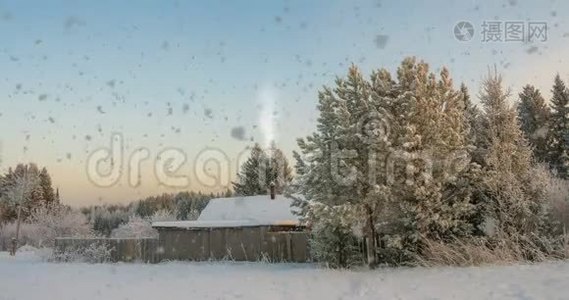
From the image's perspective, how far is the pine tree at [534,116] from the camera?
4822 cm

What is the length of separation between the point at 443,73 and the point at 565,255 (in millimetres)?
8165

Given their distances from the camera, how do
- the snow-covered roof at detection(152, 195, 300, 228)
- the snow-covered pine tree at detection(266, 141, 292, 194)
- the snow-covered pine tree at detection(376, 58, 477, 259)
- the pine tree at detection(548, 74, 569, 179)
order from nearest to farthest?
the snow-covered pine tree at detection(376, 58, 477, 259)
the snow-covered roof at detection(152, 195, 300, 228)
the pine tree at detection(548, 74, 569, 179)
the snow-covered pine tree at detection(266, 141, 292, 194)

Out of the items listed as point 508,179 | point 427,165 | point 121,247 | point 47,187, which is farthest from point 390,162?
point 47,187

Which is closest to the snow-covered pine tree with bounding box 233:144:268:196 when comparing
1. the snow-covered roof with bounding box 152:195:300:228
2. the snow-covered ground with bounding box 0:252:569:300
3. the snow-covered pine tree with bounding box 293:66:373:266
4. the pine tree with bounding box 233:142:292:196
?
the pine tree with bounding box 233:142:292:196

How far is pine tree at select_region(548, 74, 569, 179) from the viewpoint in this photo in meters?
46.8

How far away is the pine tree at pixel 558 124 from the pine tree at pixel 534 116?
57cm

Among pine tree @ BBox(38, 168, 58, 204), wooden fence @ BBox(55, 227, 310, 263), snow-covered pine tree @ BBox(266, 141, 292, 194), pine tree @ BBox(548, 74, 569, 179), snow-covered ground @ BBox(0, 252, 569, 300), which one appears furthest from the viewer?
pine tree @ BBox(38, 168, 58, 204)

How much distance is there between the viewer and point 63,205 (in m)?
58.2

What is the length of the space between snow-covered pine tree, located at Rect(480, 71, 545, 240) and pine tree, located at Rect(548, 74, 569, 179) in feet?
82.1

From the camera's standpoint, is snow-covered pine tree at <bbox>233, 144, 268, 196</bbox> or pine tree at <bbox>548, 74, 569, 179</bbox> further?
snow-covered pine tree at <bbox>233, 144, 268, 196</bbox>

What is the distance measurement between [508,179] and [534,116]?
104 feet

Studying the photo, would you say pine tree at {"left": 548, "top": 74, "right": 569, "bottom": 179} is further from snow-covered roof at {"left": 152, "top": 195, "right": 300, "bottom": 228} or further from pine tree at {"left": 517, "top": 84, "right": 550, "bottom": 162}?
snow-covered roof at {"left": 152, "top": 195, "right": 300, "bottom": 228}

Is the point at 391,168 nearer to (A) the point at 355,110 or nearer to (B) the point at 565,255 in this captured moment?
(A) the point at 355,110

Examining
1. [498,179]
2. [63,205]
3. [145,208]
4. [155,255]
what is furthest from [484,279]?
[145,208]
